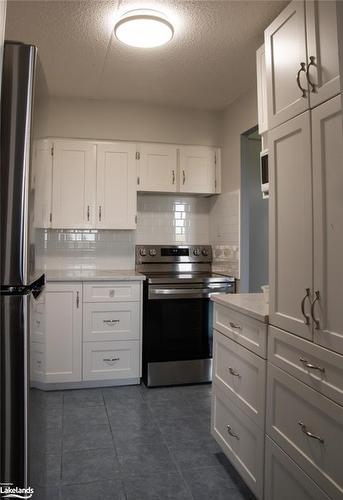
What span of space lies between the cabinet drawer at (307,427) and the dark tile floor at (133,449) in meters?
0.57

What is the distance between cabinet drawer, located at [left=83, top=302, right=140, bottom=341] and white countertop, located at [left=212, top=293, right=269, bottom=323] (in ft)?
4.09

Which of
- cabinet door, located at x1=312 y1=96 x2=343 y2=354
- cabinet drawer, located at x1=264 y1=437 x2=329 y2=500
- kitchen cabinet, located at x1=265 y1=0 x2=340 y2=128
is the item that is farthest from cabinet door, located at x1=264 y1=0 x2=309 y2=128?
cabinet drawer, located at x1=264 y1=437 x2=329 y2=500

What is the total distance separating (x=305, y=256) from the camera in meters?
1.44

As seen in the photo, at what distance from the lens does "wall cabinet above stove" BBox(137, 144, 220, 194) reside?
3.62 metres

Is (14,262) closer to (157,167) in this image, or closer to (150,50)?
(150,50)

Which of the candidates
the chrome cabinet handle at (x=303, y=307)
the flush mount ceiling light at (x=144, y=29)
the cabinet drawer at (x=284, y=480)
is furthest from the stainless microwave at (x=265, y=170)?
the cabinet drawer at (x=284, y=480)

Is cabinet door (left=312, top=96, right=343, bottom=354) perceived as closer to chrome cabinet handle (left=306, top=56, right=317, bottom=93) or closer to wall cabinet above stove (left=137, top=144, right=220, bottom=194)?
chrome cabinet handle (left=306, top=56, right=317, bottom=93)

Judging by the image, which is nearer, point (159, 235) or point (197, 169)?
point (197, 169)

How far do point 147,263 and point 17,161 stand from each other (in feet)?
9.63

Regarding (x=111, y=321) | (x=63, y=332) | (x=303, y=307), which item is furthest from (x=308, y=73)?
(x=63, y=332)

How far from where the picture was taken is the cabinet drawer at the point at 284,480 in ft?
4.48

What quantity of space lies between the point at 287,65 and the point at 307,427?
1.39m

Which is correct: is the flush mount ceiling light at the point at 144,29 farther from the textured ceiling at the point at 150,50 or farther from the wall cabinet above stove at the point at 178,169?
the wall cabinet above stove at the point at 178,169

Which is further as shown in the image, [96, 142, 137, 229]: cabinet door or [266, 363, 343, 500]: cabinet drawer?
[96, 142, 137, 229]: cabinet door
